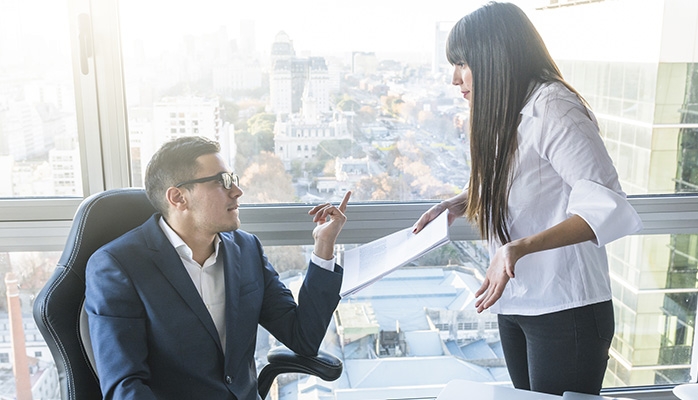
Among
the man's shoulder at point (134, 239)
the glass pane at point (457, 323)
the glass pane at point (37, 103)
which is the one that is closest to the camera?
the man's shoulder at point (134, 239)

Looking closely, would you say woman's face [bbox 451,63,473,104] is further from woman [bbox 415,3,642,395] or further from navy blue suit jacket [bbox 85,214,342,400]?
navy blue suit jacket [bbox 85,214,342,400]

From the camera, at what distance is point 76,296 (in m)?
1.72

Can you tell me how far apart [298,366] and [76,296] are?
0.67 metres

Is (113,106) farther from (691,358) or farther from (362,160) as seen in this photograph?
(691,358)

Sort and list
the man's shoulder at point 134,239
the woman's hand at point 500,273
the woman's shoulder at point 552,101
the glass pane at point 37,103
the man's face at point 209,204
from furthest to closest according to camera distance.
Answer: the glass pane at point 37,103, the man's face at point 209,204, the man's shoulder at point 134,239, the woman's shoulder at point 552,101, the woman's hand at point 500,273

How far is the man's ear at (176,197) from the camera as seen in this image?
188 cm

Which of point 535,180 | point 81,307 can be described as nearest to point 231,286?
point 81,307

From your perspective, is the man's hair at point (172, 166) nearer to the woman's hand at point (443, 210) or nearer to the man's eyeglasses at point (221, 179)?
the man's eyeglasses at point (221, 179)

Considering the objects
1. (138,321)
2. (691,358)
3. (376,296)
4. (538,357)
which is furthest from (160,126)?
(691,358)

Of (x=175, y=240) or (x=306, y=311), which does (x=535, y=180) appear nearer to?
(x=306, y=311)

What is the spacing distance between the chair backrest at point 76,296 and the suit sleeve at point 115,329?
44mm

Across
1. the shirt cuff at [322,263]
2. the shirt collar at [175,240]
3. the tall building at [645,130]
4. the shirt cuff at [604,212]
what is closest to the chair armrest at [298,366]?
the shirt cuff at [322,263]

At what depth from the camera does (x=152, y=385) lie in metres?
1.78

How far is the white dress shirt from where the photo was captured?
189 centimetres
